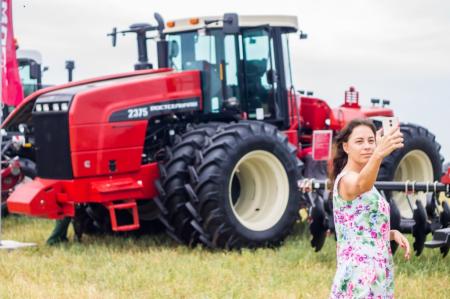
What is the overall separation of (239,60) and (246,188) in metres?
1.51

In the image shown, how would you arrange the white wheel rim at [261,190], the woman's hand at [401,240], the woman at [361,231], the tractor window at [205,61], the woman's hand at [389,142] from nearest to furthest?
the woman's hand at [389,142] → the woman at [361,231] → the woman's hand at [401,240] → the white wheel rim at [261,190] → the tractor window at [205,61]

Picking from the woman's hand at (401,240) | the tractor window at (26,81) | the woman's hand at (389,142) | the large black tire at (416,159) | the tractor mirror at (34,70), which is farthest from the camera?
the tractor window at (26,81)

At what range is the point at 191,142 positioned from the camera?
842cm

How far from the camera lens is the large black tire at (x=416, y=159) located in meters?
9.70

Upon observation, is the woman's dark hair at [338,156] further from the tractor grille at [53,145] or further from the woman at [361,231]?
the tractor grille at [53,145]

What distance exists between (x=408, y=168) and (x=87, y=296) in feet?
17.3

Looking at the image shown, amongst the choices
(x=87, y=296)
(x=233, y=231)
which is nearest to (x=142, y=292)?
(x=87, y=296)

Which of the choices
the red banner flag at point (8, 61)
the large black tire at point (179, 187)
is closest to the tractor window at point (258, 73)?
the large black tire at point (179, 187)

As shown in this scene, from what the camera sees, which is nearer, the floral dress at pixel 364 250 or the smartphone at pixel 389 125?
the smartphone at pixel 389 125

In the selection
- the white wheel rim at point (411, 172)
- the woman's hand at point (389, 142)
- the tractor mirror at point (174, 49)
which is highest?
the tractor mirror at point (174, 49)

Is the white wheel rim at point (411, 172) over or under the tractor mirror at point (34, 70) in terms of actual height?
under

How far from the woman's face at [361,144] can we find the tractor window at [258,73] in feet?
18.1

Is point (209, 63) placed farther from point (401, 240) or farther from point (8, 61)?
point (401, 240)

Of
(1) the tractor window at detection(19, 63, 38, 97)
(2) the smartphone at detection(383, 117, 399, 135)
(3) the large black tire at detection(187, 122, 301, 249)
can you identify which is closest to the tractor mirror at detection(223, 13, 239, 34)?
(3) the large black tire at detection(187, 122, 301, 249)
